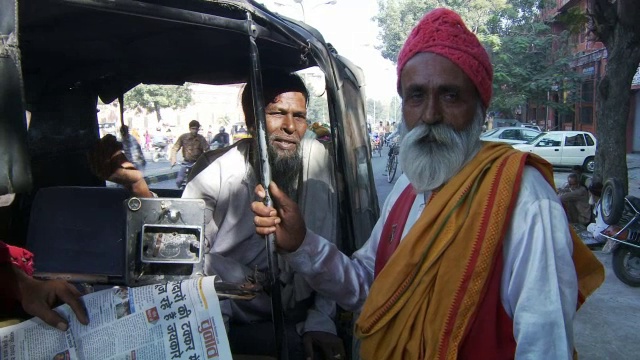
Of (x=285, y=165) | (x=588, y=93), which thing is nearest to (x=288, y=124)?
(x=285, y=165)

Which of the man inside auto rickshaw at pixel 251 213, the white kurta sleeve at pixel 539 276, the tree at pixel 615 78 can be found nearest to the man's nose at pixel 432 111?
the white kurta sleeve at pixel 539 276

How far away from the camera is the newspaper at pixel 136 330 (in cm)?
148

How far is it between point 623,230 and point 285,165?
4.92 meters

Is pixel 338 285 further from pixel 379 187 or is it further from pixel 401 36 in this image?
pixel 401 36

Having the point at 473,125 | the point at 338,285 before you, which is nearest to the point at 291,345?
the point at 338,285

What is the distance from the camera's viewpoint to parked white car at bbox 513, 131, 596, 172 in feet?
60.8

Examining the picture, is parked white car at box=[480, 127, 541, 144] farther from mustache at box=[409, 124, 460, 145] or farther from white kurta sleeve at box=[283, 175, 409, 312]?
mustache at box=[409, 124, 460, 145]

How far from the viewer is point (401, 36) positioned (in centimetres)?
3769

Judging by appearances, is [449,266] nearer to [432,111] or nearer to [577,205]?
[432,111]

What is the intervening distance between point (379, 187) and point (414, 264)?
1282cm

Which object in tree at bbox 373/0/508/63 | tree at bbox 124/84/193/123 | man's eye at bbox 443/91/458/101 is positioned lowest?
man's eye at bbox 443/91/458/101

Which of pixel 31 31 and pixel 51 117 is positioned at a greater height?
pixel 31 31

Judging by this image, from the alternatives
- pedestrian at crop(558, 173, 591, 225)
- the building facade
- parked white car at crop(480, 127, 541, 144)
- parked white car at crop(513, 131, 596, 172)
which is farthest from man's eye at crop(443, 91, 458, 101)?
the building facade

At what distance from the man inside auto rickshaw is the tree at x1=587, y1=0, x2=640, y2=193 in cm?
702
